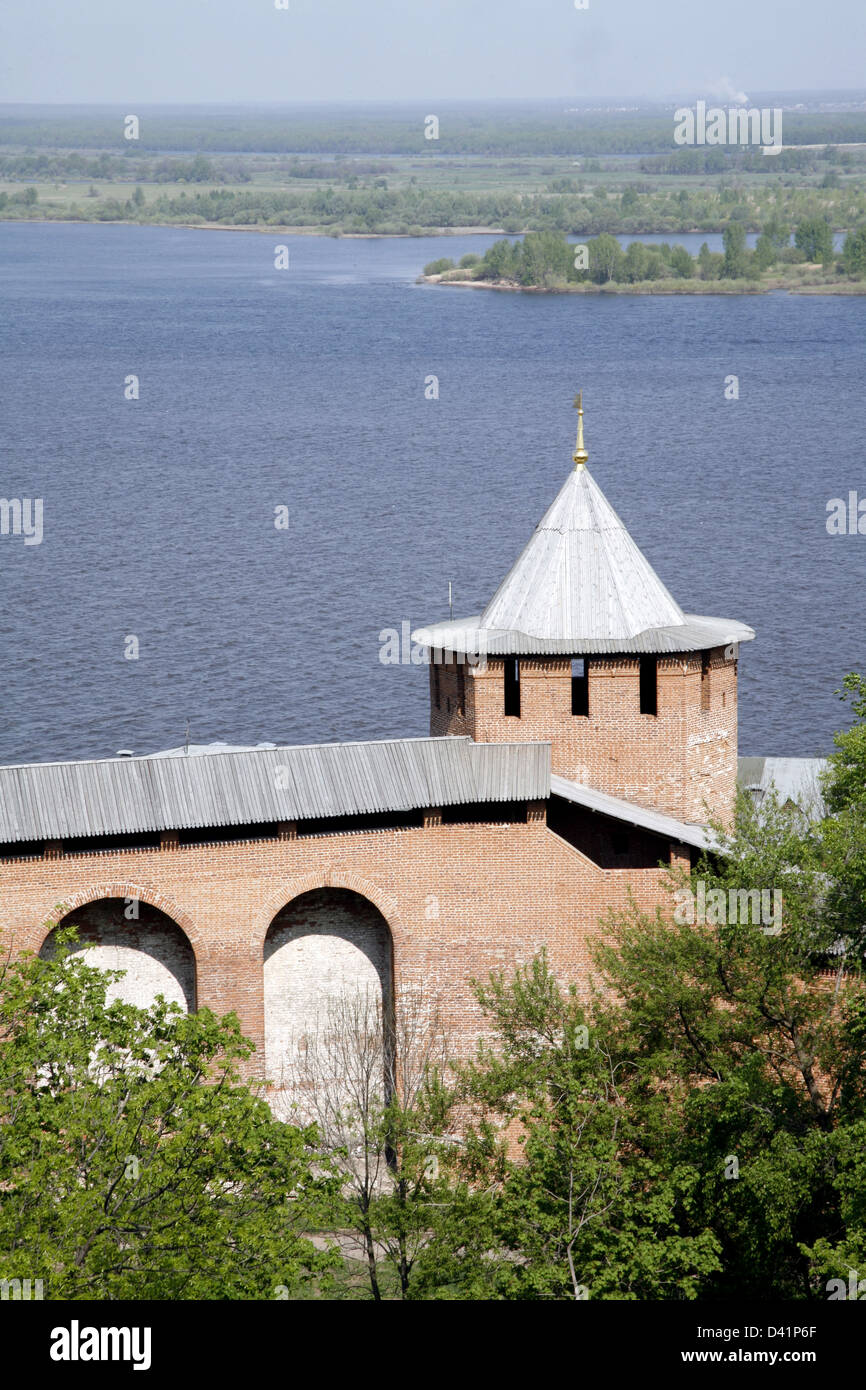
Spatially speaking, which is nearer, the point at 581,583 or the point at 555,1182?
the point at 555,1182

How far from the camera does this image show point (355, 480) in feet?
282

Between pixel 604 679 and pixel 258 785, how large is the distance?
5384mm

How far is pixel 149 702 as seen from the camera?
56.9m

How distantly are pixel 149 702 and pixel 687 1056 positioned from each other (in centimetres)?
3380

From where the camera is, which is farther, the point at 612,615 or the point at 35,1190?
the point at 612,615

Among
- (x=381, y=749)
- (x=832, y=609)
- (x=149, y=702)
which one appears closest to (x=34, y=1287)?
(x=381, y=749)

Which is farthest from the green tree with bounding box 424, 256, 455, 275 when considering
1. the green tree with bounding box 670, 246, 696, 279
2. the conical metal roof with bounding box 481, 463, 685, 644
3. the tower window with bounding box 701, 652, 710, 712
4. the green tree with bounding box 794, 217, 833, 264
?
the tower window with bounding box 701, 652, 710, 712

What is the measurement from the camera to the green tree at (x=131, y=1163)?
65.4 feet

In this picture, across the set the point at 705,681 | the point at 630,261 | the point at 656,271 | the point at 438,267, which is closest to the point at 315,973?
the point at 705,681

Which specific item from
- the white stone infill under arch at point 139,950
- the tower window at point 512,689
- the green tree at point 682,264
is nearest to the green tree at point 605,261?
the green tree at point 682,264

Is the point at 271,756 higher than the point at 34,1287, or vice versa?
the point at 271,756

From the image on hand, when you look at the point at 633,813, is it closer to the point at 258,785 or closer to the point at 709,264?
the point at 258,785

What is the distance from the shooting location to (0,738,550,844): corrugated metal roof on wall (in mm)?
26094
